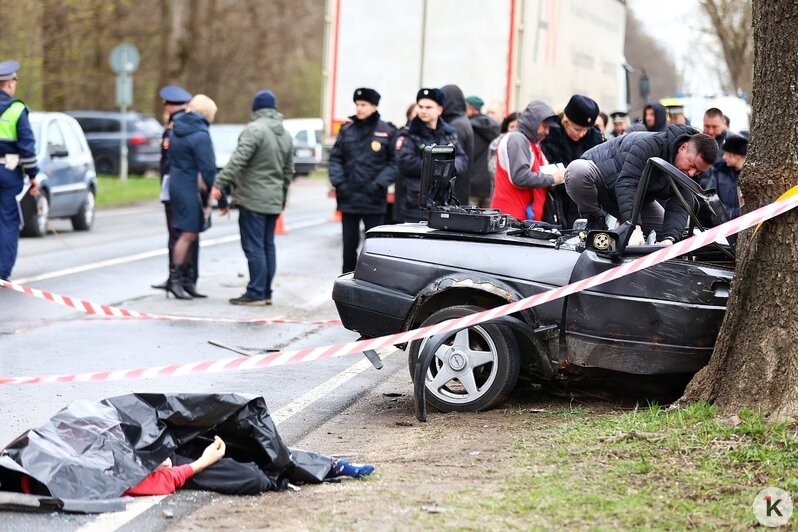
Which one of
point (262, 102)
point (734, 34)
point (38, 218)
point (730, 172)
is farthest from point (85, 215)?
point (734, 34)

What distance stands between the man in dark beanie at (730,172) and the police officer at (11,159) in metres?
6.15

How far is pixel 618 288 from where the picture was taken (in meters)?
6.98

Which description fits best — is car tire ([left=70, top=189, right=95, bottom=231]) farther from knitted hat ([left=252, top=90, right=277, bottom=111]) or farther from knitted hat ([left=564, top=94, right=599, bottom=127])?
knitted hat ([left=564, top=94, right=599, bottom=127])

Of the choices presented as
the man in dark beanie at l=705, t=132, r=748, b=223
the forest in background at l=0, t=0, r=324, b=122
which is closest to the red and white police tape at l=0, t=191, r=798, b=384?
the man in dark beanie at l=705, t=132, r=748, b=223

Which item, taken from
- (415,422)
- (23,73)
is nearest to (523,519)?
(415,422)

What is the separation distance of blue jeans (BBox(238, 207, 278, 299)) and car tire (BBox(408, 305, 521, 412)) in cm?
486

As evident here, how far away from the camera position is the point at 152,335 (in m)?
10.3

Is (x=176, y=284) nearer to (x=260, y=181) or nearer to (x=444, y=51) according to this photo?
(x=260, y=181)

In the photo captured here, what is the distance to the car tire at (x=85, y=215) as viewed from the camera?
2041cm

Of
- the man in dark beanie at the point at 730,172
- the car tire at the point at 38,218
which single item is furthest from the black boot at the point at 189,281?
the car tire at the point at 38,218

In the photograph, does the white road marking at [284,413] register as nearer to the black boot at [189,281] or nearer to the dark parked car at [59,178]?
the black boot at [189,281]

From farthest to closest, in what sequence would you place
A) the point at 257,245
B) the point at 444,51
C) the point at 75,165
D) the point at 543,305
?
the point at 75,165 → the point at 444,51 → the point at 257,245 → the point at 543,305

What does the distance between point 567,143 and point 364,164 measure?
2.17 m

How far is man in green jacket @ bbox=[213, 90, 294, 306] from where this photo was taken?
11852mm
